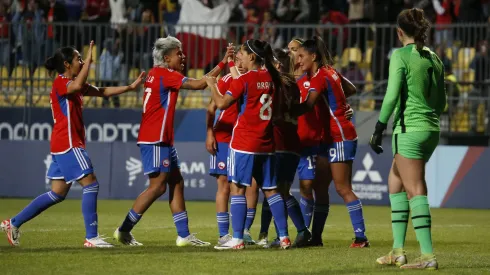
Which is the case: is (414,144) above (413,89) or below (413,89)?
below

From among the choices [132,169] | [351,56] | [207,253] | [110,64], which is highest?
[351,56]

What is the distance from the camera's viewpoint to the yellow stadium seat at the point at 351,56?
20.8 metres

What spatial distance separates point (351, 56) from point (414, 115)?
39.2ft

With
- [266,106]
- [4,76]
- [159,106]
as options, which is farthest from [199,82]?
[4,76]

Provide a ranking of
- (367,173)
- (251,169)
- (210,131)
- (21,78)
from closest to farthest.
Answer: (251,169) → (210,131) → (367,173) → (21,78)

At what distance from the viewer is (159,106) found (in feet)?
36.3

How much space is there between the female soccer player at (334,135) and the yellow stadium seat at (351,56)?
9.58m

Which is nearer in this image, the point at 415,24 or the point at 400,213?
the point at 415,24

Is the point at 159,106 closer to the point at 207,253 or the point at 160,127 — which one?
the point at 160,127

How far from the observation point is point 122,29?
21.3 m

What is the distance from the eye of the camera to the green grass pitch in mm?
8875

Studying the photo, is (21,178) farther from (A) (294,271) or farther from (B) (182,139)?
(A) (294,271)

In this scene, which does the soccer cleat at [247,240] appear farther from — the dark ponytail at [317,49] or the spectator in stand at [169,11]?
the spectator in stand at [169,11]

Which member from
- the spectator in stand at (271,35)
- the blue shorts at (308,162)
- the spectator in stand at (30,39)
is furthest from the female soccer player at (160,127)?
the spectator in stand at (30,39)
